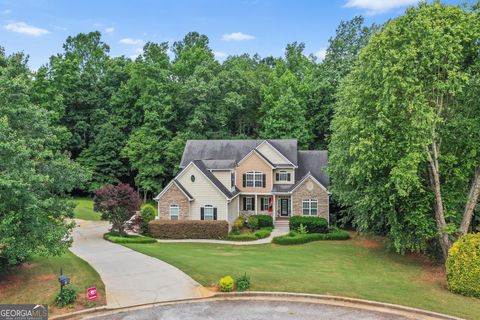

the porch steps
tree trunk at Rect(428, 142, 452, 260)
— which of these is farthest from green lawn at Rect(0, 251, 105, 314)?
the porch steps

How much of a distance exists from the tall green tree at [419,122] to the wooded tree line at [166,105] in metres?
24.4

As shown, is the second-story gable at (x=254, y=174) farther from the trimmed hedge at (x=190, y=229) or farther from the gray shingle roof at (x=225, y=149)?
the trimmed hedge at (x=190, y=229)

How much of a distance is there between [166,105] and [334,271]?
36.1 metres

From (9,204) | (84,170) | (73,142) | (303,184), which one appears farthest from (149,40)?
(9,204)

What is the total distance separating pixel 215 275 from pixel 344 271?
6642 millimetres

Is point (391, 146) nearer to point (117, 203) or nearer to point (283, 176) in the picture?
point (283, 176)

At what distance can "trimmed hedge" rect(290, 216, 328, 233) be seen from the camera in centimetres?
3300

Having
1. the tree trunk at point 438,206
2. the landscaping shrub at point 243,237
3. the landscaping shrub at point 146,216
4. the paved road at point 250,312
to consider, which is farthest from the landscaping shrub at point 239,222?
the paved road at point 250,312

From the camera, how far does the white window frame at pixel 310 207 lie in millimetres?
35406

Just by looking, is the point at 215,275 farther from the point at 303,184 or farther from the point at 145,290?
the point at 303,184

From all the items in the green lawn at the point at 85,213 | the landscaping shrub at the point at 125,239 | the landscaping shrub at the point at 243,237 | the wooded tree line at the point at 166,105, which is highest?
the wooded tree line at the point at 166,105

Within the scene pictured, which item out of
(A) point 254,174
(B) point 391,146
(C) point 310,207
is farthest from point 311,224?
(B) point 391,146

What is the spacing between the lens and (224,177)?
3575cm

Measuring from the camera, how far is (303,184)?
35.6 metres
